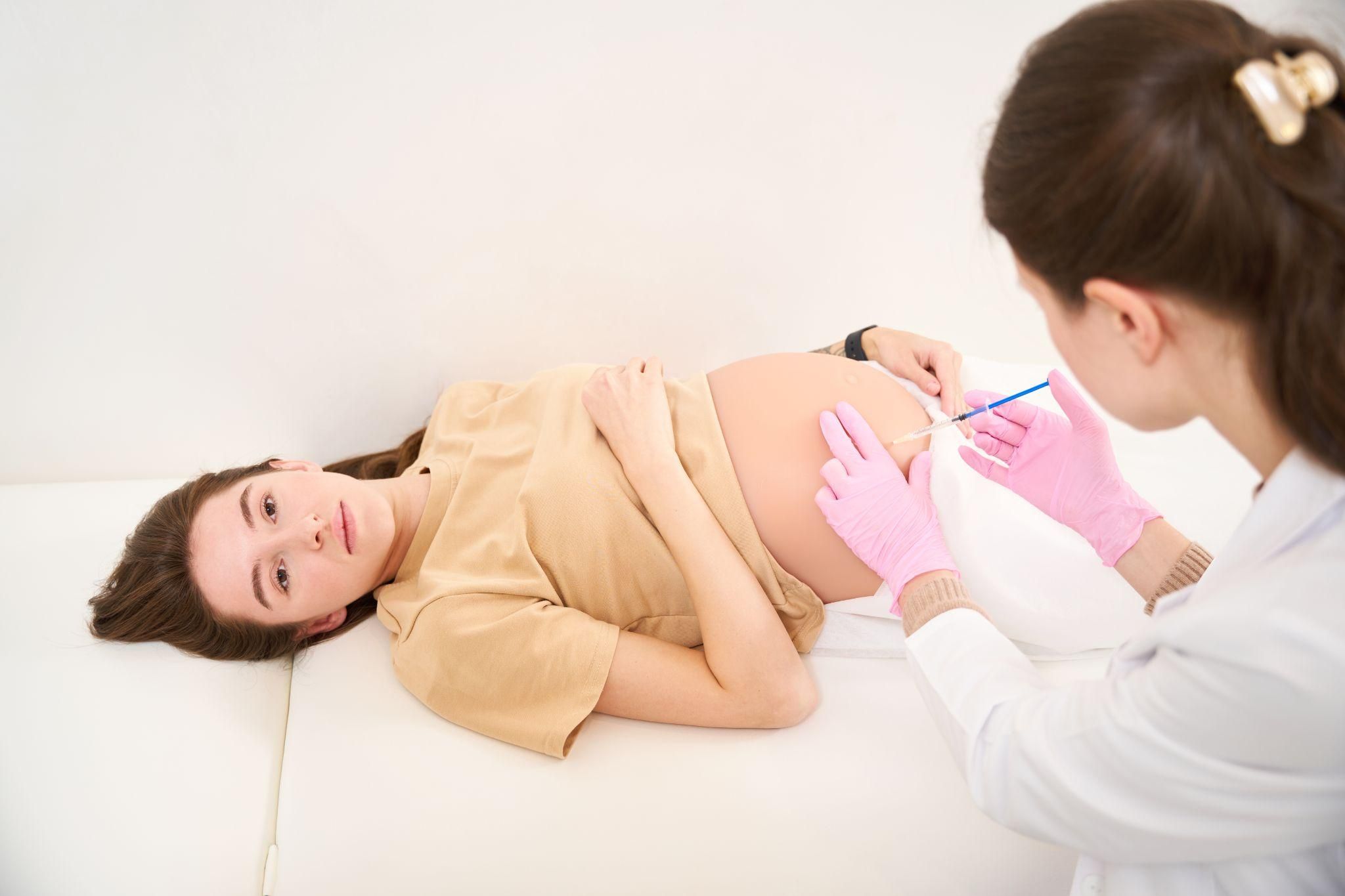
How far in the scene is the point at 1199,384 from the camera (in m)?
0.76

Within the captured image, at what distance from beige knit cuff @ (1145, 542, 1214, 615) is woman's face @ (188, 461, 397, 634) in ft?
3.93

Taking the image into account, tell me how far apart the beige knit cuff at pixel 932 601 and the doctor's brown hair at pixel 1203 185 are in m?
0.46

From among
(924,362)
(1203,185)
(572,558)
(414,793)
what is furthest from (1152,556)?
(414,793)

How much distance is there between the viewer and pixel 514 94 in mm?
1720

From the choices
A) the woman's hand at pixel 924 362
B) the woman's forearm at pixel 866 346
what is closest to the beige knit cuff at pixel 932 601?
the woman's hand at pixel 924 362

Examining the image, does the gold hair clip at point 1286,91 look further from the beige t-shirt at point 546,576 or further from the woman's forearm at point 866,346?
the woman's forearm at point 866,346

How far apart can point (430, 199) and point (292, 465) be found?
61 cm

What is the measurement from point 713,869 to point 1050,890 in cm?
45

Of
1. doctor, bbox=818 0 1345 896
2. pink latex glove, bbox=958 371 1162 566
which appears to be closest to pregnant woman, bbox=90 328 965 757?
pink latex glove, bbox=958 371 1162 566

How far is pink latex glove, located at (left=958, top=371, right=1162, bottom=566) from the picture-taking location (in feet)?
4.16

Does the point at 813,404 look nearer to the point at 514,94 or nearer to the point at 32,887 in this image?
the point at 514,94

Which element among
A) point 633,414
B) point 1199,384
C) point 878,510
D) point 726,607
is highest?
point 1199,384

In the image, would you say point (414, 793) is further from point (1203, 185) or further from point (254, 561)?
point (1203, 185)

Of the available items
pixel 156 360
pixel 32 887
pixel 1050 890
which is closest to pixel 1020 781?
pixel 1050 890
